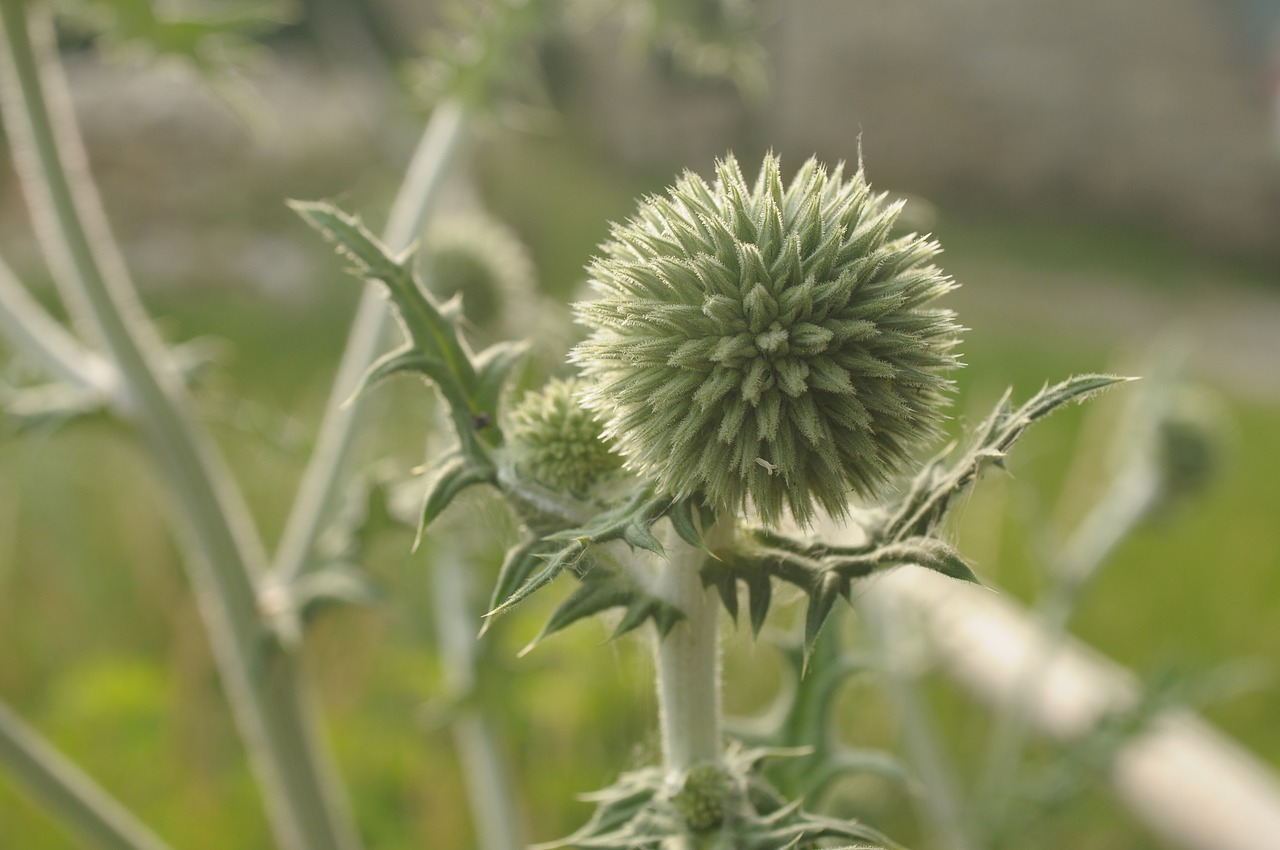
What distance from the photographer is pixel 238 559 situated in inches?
56.0

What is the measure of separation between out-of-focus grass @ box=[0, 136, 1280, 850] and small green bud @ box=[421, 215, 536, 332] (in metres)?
0.21

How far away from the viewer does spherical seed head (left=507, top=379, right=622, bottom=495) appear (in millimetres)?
837

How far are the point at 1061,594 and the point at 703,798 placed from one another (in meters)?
1.49

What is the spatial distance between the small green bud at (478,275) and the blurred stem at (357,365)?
32 cm

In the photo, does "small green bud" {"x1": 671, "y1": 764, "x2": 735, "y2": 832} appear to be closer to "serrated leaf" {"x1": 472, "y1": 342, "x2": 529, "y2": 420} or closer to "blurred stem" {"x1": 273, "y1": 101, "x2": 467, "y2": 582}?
"serrated leaf" {"x1": 472, "y1": 342, "x2": 529, "y2": 420}

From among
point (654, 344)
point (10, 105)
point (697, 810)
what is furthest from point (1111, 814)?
point (10, 105)

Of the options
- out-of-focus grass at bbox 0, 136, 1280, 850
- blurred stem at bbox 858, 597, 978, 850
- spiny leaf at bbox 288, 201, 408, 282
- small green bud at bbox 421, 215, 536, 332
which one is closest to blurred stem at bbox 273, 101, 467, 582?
out-of-focus grass at bbox 0, 136, 1280, 850

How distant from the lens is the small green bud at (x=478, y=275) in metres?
1.95

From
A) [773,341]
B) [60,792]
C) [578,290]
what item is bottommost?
[60,792]

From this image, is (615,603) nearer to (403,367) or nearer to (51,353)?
(403,367)

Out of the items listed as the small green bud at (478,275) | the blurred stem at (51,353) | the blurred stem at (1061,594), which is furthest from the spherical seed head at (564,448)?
the blurred stem at (1061,594)

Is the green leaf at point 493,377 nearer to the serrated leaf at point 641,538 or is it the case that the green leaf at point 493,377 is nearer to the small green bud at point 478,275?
the serrated leaf at point 641,538

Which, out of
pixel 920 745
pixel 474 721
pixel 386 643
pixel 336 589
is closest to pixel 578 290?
pixel 336 589

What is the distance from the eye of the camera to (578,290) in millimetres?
1490
